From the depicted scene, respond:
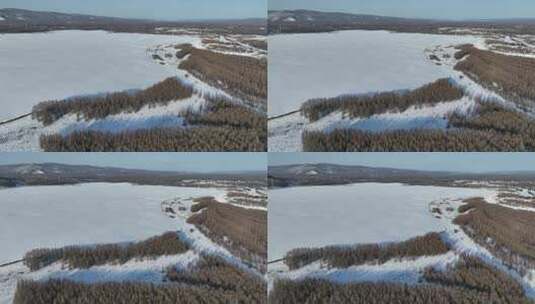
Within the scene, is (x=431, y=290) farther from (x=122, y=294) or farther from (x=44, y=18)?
(x=44, y=18)

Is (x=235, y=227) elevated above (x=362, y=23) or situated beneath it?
situated beneath

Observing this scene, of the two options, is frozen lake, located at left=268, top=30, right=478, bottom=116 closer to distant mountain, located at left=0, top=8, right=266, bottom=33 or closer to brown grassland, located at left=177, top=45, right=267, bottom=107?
brown grassland, located at left=177, top=45, right=267, bottom=107

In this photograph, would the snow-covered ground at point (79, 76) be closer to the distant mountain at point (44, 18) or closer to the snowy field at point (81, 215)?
the distant mountain at point (44, 18)

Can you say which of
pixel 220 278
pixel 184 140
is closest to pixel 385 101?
pixel 184 140

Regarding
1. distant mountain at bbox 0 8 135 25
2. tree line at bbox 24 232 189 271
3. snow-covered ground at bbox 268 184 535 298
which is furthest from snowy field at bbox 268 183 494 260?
distant mountain at bbox 0 8 135 25

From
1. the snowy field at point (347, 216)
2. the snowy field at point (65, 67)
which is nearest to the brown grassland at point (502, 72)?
the snowy field at point (347, 216)

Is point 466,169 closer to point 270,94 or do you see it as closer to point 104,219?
point 270,94
